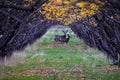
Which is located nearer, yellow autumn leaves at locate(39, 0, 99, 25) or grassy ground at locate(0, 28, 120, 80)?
yellow autumn leaves at locate(39, 0, 99, 25)

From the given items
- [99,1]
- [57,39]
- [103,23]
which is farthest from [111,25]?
[57,39]

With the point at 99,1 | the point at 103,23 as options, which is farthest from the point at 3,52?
the point at 99,1

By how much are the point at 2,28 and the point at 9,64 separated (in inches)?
138

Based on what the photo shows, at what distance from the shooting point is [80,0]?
27.8 feet

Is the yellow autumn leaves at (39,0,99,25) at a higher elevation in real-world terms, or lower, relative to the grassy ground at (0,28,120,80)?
higher

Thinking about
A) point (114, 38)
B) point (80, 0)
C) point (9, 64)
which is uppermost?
point (80, 0)

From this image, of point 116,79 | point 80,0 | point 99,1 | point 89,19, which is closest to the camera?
point 80,0

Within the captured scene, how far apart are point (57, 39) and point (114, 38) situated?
25.4m

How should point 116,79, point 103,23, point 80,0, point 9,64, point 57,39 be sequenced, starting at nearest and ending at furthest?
1. point 80,0
2. point 116,79
3. point 103,23
4. point 9,64
5. point 57,39

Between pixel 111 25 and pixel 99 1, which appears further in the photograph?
pixel 111 25

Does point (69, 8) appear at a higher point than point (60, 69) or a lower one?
higher

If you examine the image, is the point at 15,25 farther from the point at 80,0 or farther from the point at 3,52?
the point at 80,0

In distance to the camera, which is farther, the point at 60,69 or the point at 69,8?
the point at 69,8

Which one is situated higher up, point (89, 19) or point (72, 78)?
point (89, 19)
